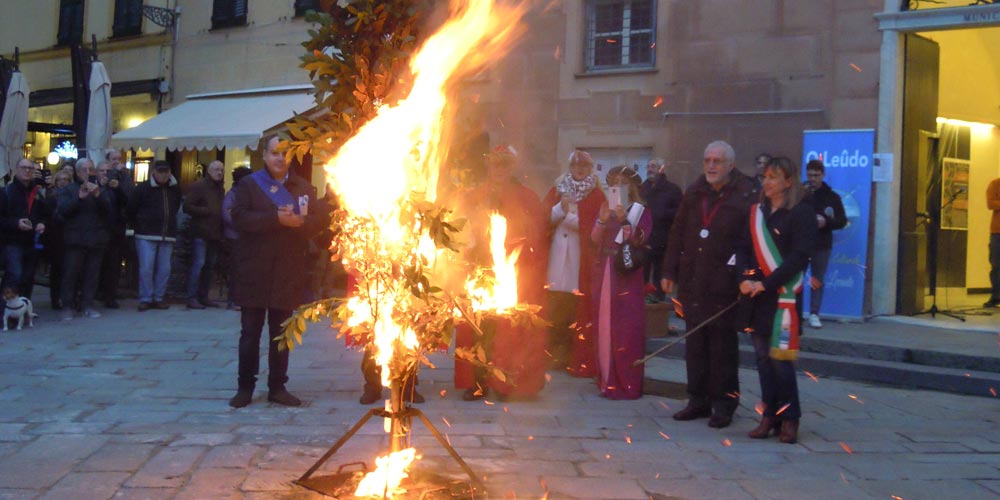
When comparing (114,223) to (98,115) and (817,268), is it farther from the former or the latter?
(817,268)

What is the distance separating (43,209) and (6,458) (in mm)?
7076

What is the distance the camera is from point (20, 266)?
1111 cm

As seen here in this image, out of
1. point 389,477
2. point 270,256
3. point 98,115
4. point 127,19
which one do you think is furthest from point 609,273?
point 127,19

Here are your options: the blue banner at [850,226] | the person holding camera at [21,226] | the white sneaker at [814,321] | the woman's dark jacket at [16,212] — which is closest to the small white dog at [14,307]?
the person holding camera at [21,226]

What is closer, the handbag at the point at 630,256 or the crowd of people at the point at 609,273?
the crowd of people at the point at 609,273

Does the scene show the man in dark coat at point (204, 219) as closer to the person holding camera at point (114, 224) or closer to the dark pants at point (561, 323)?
the person holding camera at point (114, 224)

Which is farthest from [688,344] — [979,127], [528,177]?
[979,127]

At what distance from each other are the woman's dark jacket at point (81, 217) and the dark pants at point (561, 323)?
19.7 ft

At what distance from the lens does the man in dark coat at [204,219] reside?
12.7 metres

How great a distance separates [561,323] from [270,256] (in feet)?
9.58

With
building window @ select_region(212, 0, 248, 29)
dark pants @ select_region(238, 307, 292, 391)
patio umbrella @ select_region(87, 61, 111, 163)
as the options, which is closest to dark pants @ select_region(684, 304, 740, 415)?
dark pants @ select_region(238, 307, 292, 391)

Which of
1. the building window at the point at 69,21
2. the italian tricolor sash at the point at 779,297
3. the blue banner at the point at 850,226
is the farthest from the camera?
the building window at the point at 69,21

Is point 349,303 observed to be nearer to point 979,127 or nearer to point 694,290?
point 694,290

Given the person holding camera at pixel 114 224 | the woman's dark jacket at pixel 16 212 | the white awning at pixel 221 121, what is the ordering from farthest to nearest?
1. the white awning at pixel 221 121
2. the person holding camera at pixel 114 224
3. the woman's dark jacket at pixel 16 212
